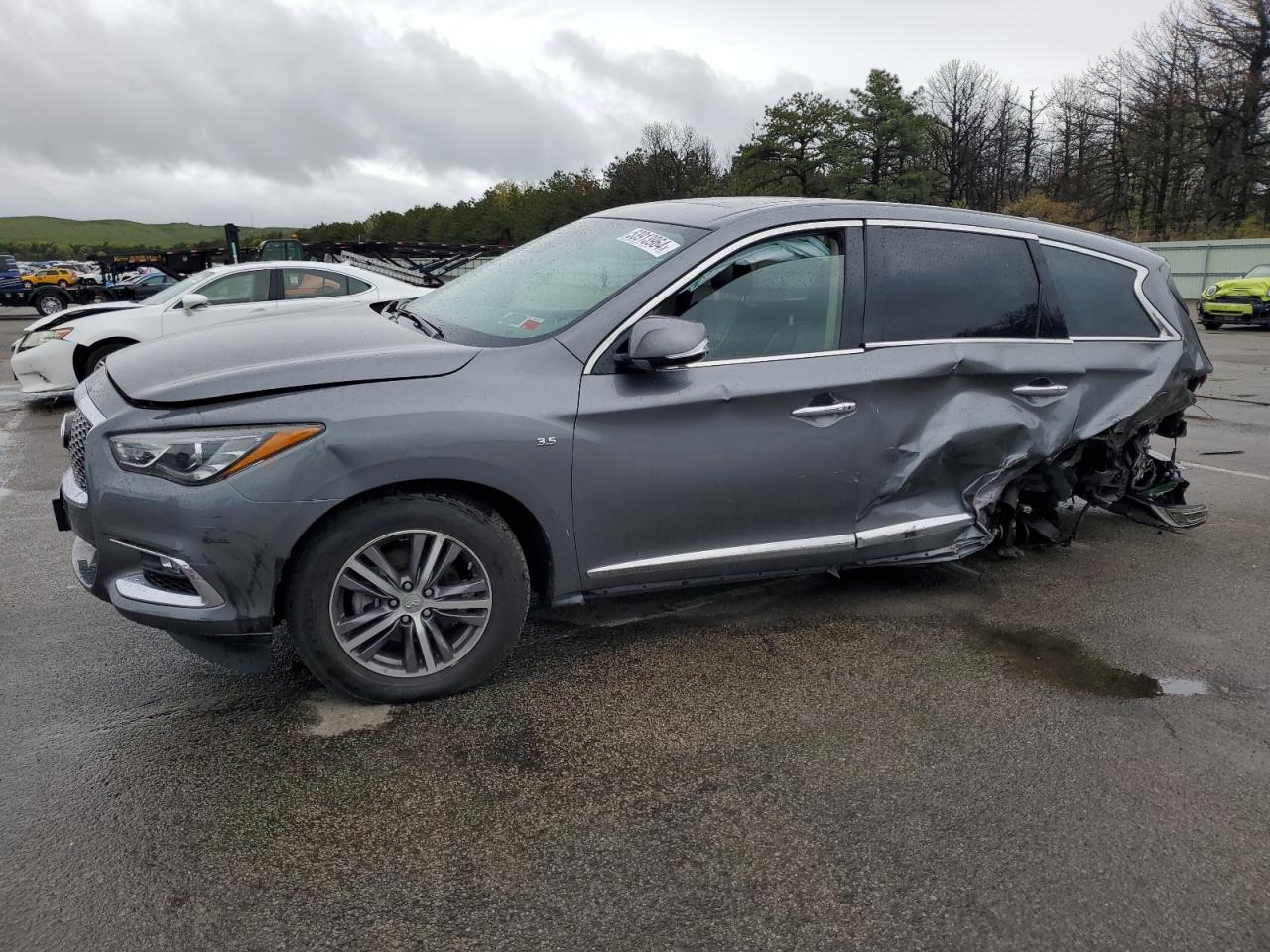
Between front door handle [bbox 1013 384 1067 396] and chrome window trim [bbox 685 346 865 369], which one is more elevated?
chrome window trim [bbox 685 346 865 369]

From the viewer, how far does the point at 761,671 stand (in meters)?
3.70

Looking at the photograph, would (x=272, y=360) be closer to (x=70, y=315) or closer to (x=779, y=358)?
(x=779, y=358)

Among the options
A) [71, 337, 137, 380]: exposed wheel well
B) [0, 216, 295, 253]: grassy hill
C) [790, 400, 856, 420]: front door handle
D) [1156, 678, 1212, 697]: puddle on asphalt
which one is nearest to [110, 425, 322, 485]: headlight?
[790, 400, 856, 420]: front door handle

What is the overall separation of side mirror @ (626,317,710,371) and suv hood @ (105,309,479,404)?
0.57 meters

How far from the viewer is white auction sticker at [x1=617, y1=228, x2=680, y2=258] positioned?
12.2 ft

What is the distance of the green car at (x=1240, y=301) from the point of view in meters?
21.2

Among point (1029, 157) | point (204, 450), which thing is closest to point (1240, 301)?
point (204, 450)

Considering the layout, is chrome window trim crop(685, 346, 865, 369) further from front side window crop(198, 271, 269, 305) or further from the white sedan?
front side window crop(198, 271, 269, 305)

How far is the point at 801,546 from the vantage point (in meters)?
3.83

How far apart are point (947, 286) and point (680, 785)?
250cm

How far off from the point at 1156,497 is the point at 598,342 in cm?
376

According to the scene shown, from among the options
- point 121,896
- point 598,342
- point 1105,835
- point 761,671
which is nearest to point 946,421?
point 761,671

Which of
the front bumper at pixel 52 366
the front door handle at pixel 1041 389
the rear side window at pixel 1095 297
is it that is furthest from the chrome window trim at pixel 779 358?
the front bumper at pixel 52 366

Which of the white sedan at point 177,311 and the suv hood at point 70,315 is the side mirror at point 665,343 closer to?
the white sedan at point 177,311
